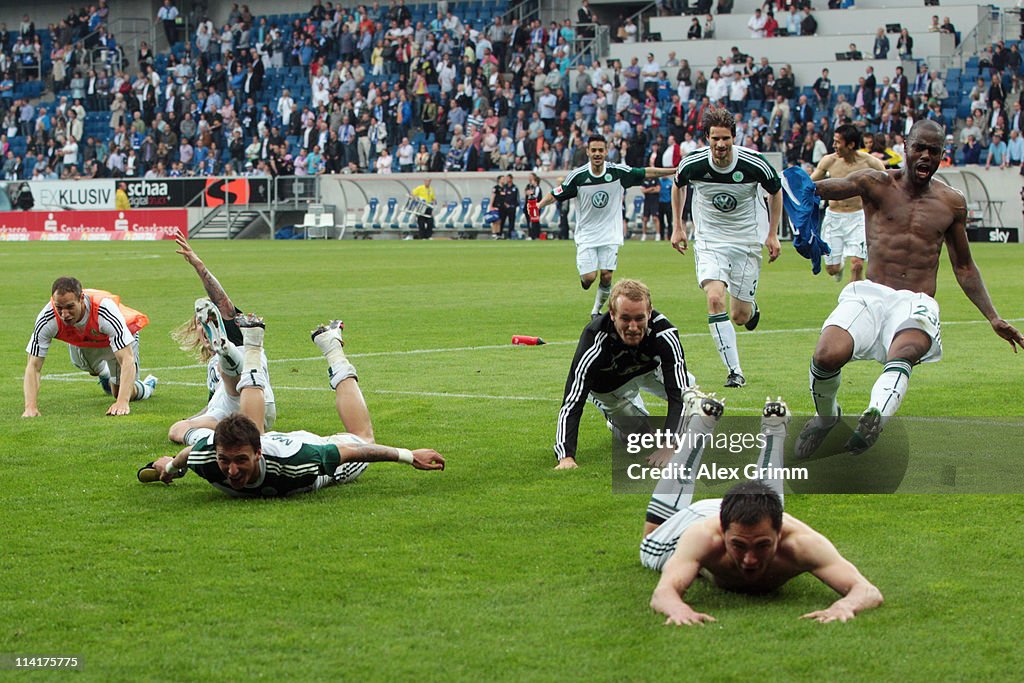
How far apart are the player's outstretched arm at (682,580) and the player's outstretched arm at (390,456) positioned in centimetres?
228

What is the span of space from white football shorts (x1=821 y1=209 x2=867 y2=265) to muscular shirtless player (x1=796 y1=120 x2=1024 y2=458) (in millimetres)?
10711

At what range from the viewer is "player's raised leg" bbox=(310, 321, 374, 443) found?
8.78m

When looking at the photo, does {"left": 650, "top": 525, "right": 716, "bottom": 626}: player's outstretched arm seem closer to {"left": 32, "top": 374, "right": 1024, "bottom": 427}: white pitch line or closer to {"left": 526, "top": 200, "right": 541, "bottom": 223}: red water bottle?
{"left": 32, "top": 374, "right": 1024, "bottom": 427}: white pitch line

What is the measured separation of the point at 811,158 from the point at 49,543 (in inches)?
1312

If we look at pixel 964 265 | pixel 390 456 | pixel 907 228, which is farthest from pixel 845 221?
pixel 390 456

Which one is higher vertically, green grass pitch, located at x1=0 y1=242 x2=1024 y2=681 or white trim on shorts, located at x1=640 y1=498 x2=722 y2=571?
white trim on shorts, located at x1=640 y1=498 x2=722 y2=571

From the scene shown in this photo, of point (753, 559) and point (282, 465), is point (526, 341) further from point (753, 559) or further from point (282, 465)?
point (753, 559)

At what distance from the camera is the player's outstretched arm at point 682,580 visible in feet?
17.3

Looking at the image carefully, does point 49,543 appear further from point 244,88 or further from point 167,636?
point 244,88

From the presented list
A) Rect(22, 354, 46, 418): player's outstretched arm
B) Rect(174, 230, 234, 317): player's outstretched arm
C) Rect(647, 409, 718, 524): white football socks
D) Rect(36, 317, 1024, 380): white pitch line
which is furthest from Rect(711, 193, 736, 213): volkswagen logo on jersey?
Rect(647, 409, 718, 524): white football socks

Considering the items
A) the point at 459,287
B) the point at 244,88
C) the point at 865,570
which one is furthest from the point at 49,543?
the point at 244,88

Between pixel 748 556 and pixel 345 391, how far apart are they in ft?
13.2

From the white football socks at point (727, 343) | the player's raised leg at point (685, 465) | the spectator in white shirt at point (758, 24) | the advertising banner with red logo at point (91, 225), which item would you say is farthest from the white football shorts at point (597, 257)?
the spectator in white shirt at point (758, 24)

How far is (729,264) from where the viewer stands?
506 inches
